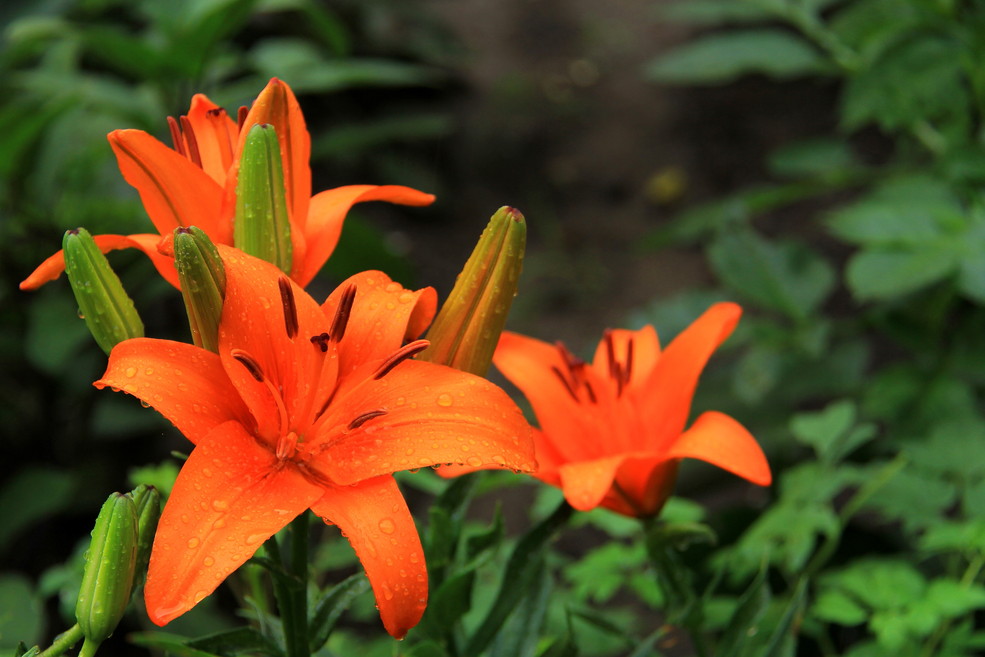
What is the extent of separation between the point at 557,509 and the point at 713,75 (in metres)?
1.28

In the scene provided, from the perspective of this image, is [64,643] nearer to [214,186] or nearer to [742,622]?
[214,186]

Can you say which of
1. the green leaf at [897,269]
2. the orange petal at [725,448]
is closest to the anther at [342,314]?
the orange petal at [725,448]

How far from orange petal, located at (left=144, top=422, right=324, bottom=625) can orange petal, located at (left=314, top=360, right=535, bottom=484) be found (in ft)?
0.11

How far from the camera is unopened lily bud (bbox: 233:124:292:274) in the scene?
1.80 feet

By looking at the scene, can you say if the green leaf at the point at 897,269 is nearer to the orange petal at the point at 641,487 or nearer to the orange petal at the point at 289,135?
the orange petal at the point at 641,487

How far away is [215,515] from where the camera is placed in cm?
48

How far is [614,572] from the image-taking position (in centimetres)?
96

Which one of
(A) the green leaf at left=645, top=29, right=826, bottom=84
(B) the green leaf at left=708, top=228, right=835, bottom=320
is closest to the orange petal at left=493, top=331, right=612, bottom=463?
(B) the green leaf at left=708, top=228, right=835, bottom=320

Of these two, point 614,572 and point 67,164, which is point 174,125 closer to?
point 614,572

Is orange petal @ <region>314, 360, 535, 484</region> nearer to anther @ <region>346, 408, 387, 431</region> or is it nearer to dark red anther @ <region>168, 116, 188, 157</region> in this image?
anther @ <region>346, 408, 387, 431</region>

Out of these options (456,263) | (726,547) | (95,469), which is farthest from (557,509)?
(456,263)

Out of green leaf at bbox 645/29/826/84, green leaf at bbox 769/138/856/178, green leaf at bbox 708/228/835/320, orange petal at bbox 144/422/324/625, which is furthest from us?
green leaf at bbox 769/138/856/178

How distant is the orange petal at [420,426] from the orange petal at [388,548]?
2cm

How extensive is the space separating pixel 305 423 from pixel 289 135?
0.58 ft
